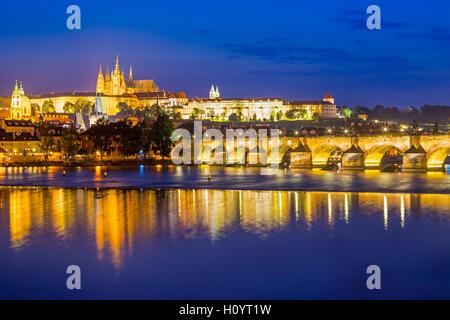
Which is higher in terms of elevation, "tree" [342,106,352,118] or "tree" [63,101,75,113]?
"tree" [63,101,75,113]

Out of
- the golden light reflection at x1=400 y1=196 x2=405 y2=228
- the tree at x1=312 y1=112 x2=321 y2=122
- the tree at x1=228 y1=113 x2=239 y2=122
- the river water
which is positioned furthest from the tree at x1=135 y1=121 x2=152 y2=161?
the tree at x1=312 y1=112 x2=321 y2=122

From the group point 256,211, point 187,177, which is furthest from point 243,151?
point 256,211

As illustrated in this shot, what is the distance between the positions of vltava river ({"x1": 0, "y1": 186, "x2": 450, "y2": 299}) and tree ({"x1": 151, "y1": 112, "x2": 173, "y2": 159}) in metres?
38.1

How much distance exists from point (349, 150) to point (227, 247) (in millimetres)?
42687

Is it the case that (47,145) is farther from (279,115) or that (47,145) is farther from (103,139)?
(279,115)

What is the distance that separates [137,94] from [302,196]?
170 meters

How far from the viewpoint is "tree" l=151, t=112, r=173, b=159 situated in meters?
70.9

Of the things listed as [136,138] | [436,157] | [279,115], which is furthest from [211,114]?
[436,157]

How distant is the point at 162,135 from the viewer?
7094cm

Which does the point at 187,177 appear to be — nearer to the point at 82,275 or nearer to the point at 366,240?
the point at 366,240

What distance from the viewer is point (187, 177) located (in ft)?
165

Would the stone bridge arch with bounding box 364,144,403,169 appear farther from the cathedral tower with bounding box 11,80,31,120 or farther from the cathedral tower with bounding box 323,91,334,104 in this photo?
the cathedral tower with bounding box 323,91,334,104

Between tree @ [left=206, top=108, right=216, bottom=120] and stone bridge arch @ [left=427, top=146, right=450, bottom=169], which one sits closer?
stone bridge arch @ [left=427, top=146, right=450, bottom=169]

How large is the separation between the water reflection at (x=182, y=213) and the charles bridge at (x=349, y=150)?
23452 millimetres
